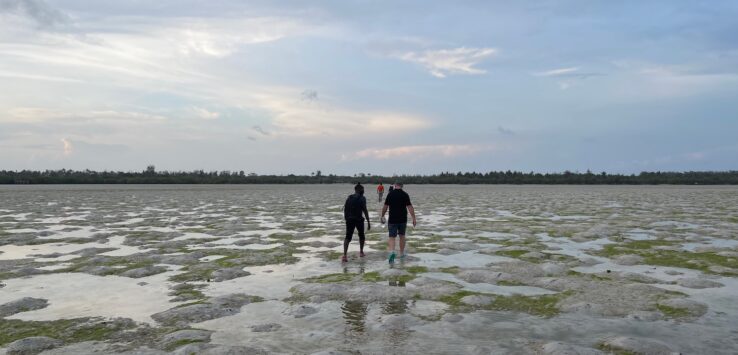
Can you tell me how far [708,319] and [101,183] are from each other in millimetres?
140170

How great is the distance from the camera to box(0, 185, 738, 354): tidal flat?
934cm

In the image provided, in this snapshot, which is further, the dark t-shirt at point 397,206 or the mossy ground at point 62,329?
the dark t-shirt at point 397,206

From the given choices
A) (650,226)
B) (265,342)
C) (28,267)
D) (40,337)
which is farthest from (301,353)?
(650,226)

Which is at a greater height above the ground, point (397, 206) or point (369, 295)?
point (397, 206)

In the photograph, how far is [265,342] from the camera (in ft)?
30.6

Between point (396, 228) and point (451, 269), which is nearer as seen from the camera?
point (451, 269)

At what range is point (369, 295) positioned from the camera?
12.8 meters

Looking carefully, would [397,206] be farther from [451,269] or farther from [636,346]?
[636,346]

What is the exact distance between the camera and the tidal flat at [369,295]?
9336 millimetres

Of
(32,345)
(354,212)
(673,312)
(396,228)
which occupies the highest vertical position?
(354,212)

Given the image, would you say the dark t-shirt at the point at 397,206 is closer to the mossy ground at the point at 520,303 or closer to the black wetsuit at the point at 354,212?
the black wetsuit at the point at 354,212

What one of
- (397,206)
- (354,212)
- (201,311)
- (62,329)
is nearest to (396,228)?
(397,206)

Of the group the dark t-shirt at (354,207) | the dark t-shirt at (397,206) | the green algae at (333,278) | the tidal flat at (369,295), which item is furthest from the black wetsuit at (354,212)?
the green algae at (333,278)

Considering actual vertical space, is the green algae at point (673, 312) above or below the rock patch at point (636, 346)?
→ above
